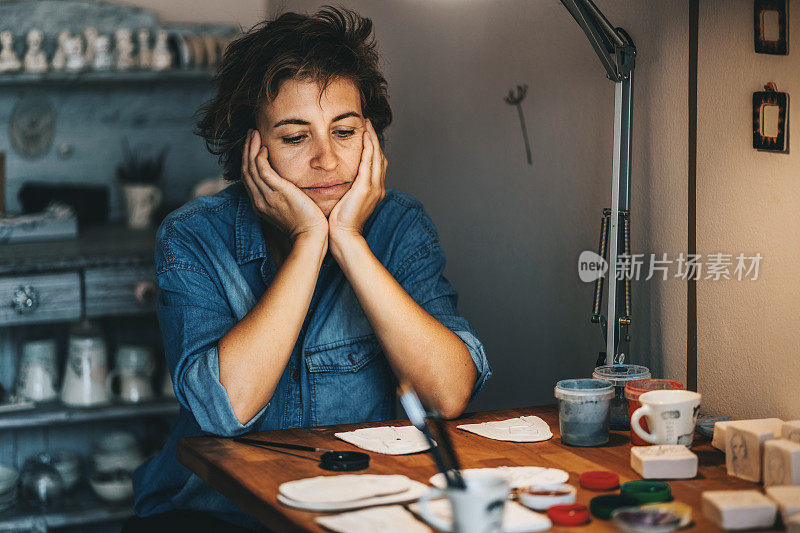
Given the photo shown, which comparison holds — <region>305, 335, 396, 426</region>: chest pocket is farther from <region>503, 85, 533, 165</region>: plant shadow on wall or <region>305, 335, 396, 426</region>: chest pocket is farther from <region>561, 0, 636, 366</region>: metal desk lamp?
<region>503, 85, 533, 165</region>: plant shadow on wall

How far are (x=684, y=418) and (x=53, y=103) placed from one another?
7.53 feet

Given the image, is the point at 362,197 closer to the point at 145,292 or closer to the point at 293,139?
the point at 293,139

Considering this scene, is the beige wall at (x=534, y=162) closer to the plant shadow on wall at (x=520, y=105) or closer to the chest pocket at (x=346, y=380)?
the plant shadow on wall at (x=520, y=105)

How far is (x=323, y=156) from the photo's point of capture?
159 cm

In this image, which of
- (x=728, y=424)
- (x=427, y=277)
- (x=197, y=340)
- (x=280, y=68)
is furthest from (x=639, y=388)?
(x=280, y=68)

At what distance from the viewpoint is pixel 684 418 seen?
3.96 ft

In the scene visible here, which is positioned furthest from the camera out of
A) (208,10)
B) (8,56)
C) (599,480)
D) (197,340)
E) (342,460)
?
(208,10)

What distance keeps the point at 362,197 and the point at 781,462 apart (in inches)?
33.1

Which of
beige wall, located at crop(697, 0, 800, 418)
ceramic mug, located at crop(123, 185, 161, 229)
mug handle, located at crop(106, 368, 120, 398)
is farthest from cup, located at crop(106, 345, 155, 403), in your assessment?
beige wall, located at crop(697, 0, 800, 418)

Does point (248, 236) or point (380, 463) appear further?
point (248, 236)

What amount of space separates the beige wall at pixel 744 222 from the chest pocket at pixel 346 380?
58 centimetres

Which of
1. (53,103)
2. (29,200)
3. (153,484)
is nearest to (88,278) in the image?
(29,200)

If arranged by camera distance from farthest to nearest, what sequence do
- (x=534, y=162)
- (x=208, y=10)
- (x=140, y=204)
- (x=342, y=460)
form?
(x=208, y=10), (x=140, y=204), (x=534, y=162), (x=342, y=460)

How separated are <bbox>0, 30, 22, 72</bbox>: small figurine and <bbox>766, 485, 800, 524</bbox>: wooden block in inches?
93.1
